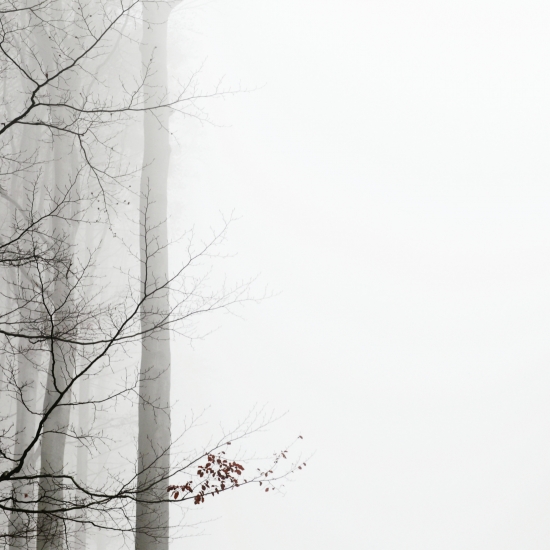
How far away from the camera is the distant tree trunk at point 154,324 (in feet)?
11.9

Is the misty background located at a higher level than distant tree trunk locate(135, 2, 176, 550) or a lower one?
higher

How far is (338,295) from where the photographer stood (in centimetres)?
10388

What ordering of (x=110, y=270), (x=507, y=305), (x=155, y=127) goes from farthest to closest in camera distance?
1. (x=507, y=305)
2. (x=110, y=270)
3. (x=155, y=127)

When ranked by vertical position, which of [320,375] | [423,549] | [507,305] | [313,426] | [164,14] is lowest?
[423,549]

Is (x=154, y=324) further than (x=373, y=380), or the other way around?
(x=373, y=380)

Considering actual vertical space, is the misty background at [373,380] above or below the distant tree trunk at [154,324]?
above

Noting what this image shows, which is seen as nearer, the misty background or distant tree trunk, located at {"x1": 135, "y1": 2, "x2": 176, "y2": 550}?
distant tree trunk, located at {"x1": 135, "y1": 2, "x2": 176, "y2": 550}

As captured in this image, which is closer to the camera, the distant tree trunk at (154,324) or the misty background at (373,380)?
the distant tree trunk at (154,324)

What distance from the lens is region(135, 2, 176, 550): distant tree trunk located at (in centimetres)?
362

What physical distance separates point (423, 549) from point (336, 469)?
540 inches

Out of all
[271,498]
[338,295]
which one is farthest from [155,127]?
[338,295]

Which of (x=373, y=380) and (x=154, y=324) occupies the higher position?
(x=373, y=380)

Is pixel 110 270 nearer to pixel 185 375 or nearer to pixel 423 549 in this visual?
pixel 185 375

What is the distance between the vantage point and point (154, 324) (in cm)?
383
